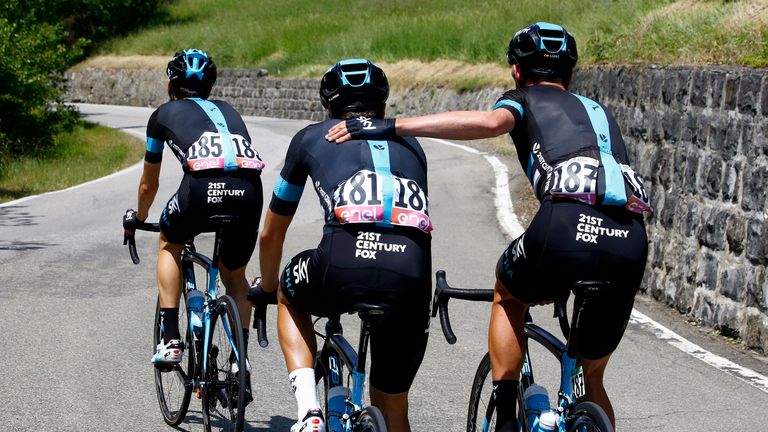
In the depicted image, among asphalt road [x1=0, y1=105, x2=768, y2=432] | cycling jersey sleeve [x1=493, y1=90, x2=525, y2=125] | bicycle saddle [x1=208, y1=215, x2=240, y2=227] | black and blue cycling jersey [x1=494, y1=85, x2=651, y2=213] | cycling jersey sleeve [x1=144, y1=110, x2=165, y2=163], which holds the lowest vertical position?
asphalt road [x1=0, y1=105, x2=768, y2=432]

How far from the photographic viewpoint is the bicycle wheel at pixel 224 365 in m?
5.37

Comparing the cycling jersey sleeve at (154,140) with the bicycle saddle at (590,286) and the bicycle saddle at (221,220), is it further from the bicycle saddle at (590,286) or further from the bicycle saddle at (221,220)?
the bicycle saddle at (590,286)

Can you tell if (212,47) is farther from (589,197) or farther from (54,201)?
(589,197)

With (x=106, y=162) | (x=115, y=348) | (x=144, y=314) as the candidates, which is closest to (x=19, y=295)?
(x=144, y=314)

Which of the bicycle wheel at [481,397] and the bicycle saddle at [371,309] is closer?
the bicycle saddle at [371,309]

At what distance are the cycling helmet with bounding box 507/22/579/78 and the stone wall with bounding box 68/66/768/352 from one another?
4176 mm

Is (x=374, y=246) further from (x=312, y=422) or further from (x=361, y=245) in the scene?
(x=312, y=422)

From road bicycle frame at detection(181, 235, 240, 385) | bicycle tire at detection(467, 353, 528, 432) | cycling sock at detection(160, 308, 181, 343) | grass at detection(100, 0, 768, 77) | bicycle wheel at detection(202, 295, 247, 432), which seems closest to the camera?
bicycle tire at detection(467, 353, 528, 432)

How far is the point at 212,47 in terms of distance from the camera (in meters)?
51.9

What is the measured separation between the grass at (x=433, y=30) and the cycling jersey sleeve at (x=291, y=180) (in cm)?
570

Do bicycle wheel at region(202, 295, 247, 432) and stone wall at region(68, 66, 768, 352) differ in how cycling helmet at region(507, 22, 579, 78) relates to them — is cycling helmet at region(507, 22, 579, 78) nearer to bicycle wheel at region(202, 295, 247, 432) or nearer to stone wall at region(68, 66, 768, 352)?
bicycle wheel at region(202, 295, 247, 432)

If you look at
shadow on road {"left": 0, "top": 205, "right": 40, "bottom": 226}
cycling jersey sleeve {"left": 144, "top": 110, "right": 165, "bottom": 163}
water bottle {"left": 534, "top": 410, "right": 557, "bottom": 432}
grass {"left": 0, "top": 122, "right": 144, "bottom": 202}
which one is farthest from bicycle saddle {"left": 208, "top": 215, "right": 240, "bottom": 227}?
grass {"left": 0, "top": 122, "right": 144, "bottom": 202}

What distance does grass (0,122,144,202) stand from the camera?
62.9 feet

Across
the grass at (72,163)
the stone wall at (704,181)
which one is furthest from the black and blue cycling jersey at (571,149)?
the grass at (72,163)
